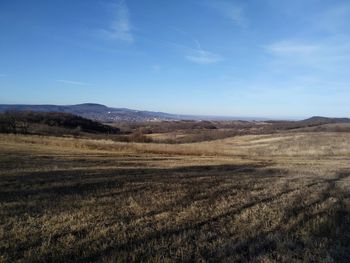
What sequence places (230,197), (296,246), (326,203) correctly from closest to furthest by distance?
(296,246)
(326,203)
(230,197)

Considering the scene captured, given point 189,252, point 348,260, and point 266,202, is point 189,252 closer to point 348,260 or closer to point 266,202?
point 348,260

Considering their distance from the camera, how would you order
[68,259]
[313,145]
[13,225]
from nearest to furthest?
1. [68,259]
2. [13,225]
3. [313,145]

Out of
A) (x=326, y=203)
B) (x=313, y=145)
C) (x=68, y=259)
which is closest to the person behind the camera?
(x=68, y=259)

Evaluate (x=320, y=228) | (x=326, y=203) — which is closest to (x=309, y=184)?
(x=326, y=203)

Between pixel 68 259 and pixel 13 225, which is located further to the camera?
pixel 13 225

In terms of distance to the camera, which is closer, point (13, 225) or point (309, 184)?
point (13, 225)

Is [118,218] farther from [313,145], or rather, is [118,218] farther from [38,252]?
[313,145]

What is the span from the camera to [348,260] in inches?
287

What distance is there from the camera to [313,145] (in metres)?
52.8

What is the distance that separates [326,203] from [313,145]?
42516mm

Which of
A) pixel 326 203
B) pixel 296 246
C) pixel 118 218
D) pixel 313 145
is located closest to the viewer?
pixel 296 246

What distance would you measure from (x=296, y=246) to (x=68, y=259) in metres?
4.15

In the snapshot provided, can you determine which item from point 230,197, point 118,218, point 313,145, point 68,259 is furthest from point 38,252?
point 313,145

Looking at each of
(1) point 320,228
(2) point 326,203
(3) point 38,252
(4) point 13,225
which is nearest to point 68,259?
(3) point 38,252
